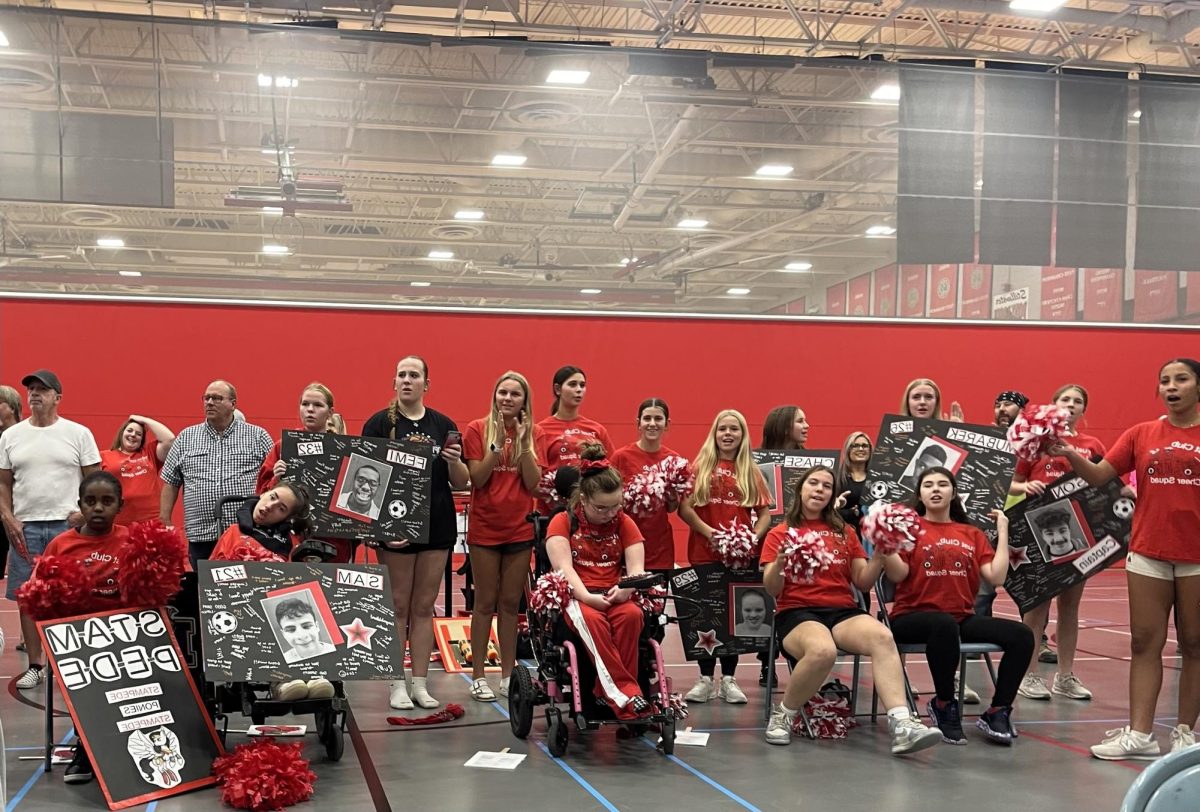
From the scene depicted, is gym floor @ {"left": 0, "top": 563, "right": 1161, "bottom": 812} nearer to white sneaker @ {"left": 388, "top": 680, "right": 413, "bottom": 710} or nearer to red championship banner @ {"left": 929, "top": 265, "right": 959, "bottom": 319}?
white sneaker @ {"left": 388, "top": 680, "right": 413, "bottom": 710}

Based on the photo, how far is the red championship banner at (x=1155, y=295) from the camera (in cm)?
1299

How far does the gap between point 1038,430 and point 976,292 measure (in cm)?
844

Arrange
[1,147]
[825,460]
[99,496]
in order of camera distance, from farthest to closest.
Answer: [1,147] → [825,460] → [99,496]

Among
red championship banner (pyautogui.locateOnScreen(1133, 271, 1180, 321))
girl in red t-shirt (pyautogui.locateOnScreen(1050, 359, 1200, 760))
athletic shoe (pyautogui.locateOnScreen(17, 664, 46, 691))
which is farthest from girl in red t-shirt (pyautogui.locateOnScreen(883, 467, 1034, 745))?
red championship banner (pyautogui.locateOnScreen(1133, 271, 1180, 321))

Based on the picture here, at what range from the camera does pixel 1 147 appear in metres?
10.9

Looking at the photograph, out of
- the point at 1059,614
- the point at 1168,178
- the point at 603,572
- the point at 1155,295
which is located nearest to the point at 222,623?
the point at 603,572

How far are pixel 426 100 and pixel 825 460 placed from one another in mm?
7189

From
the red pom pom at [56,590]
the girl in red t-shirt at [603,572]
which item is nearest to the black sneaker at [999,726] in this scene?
the girl in red t-shirt at [603,572]

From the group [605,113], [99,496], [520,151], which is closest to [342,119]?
[520,151]

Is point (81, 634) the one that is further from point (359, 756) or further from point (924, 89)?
point (924, 89)

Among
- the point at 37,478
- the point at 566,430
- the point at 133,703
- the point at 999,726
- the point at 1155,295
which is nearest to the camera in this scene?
the point at 133,703

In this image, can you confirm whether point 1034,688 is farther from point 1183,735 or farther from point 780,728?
point 780,728

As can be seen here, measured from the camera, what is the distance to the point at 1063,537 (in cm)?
593

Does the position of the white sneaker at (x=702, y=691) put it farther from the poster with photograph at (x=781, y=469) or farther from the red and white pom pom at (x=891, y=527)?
the red and white pom pom at (x=891, y=527)
